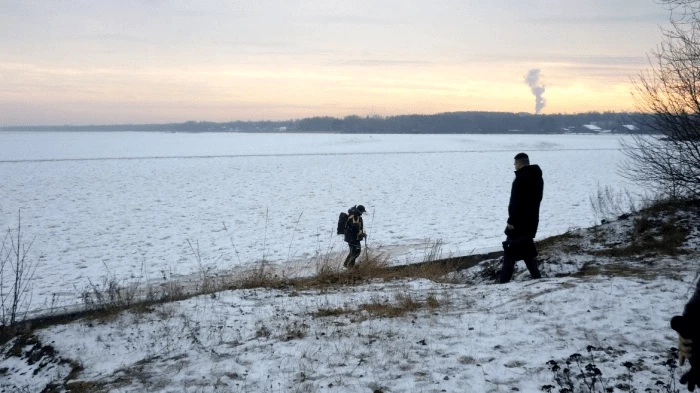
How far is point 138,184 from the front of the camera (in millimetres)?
27422

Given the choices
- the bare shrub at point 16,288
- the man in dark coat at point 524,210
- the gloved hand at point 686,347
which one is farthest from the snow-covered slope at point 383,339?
the gloved hand at point 686,347

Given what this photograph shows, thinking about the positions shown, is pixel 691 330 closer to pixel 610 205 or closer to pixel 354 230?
pixel 354 230

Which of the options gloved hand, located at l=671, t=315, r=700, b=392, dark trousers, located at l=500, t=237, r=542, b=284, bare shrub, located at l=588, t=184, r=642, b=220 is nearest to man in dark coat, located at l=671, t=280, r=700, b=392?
gloved hand, located at l=671, t=315, r=700, b=392

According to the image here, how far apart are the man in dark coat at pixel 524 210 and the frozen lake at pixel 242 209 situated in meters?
4.29

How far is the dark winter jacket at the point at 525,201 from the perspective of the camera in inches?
284

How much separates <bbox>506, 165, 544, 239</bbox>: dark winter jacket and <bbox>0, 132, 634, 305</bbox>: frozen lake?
445cm

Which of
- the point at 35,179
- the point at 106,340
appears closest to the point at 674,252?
the point at 106,340

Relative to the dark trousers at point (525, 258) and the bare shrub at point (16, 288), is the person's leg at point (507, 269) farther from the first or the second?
the bare shrub at point (16, 288)

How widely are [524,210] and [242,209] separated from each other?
14.9 m

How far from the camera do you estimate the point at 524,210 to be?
287 inches

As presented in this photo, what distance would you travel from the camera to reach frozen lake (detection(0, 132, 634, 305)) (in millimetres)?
13289

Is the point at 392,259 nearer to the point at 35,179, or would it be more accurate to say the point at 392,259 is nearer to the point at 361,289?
the point at 361,289

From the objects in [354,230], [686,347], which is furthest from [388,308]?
[354,230]

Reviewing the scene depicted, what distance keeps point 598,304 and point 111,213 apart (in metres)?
17.9
